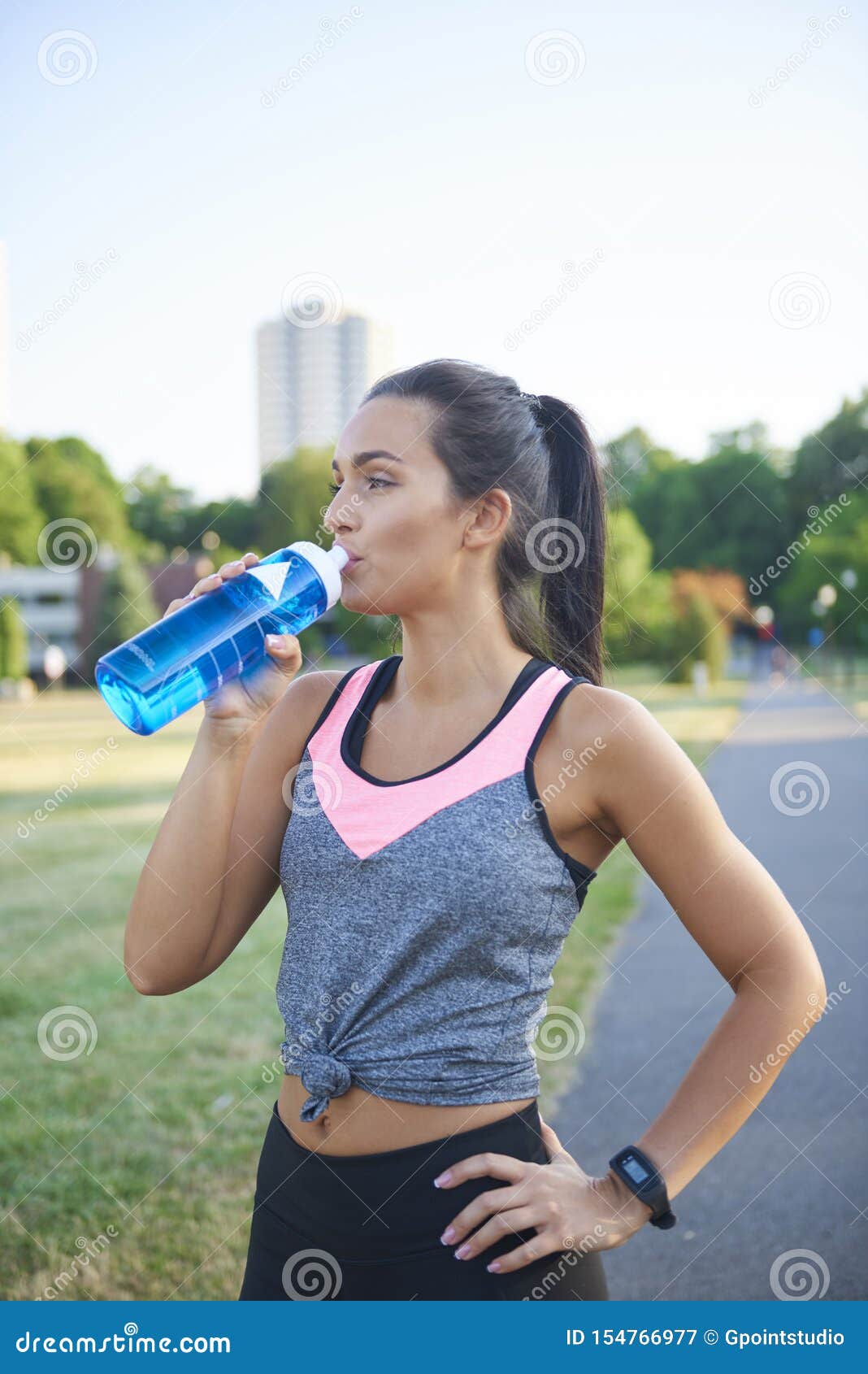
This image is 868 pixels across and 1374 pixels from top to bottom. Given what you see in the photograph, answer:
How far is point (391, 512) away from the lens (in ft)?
6.32

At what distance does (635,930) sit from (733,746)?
1129 centimetres

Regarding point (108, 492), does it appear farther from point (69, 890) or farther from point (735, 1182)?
point (735, 1182)

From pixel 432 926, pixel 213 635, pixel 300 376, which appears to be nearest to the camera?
pixel 432 926

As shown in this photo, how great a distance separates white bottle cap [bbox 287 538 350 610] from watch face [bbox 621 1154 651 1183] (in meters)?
1.00

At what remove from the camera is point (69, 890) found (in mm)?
9227

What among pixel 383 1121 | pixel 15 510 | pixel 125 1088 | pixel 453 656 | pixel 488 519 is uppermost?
pixel 488 519

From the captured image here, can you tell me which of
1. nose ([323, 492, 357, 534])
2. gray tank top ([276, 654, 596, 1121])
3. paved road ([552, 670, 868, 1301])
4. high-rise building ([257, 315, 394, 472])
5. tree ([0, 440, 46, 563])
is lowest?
tree ([0, 440, 46, 563])

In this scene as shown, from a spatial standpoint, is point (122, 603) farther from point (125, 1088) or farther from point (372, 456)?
point (372, 456)

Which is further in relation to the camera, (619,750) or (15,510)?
(15,510)

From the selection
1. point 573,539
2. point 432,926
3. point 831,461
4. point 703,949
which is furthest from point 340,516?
point 831,461

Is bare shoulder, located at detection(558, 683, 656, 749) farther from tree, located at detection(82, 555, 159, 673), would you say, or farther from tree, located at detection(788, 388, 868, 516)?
tree, located at detection(788, 388, 868, 516)

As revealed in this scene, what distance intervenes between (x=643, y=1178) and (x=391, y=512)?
44.4 inches

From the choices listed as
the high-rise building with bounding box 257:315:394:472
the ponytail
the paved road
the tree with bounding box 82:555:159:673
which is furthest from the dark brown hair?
the tree with bounding box 82:555:159:673

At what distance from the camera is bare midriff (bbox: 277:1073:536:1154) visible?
1.73 meters
